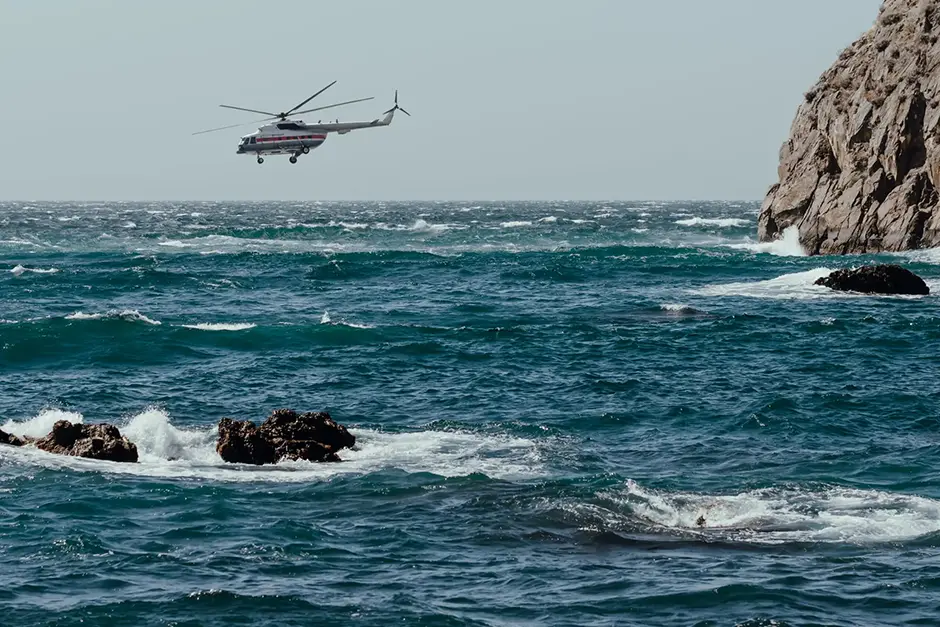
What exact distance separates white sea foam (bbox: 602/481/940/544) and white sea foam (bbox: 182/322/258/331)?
31407mm

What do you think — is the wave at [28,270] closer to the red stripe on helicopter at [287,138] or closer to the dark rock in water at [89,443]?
the red stripe on helicopter at [287,138]

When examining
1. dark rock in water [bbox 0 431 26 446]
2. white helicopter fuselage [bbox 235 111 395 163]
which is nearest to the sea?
dark rock in water [bbox 0 431 26 446]

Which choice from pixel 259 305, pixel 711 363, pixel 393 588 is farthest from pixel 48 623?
pixel 259 305

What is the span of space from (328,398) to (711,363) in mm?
14312

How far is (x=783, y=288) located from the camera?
69062mm

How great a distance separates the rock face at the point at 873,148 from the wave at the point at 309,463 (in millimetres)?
57610

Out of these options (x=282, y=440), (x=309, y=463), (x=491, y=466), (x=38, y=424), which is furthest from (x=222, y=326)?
(x=491, y=466)

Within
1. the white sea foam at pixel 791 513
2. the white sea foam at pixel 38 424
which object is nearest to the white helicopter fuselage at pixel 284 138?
the white sea foam at pixel 38 424

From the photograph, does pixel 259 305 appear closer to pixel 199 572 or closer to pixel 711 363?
pixel 711 363

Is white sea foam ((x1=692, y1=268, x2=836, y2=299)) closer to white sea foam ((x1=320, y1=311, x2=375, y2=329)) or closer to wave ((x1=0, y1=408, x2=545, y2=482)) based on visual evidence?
white sea foam ((x1=320, y1=311, x2=375, y2=329))

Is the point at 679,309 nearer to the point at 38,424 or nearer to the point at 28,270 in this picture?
the point at 38,424

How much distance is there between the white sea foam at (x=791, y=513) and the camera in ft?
78.7

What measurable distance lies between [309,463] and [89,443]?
547 centimetres

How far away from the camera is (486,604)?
20.2m
